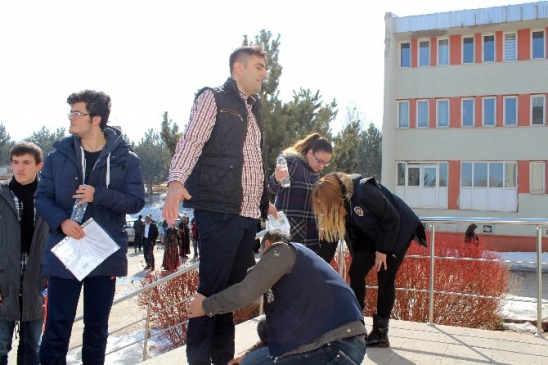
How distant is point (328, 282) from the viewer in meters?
3.02

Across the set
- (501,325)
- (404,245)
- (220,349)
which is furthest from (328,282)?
(501,325)

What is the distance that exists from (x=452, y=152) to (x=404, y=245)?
26156 mm

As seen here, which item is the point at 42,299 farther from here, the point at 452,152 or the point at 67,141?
the point at 452,152

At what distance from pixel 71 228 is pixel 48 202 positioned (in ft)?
0.81

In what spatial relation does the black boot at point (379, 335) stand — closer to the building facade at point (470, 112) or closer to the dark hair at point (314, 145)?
the dark hair at point (314, 145)

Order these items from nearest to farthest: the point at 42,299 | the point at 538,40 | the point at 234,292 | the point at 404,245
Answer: the point at 234,292
the point at 42,299
the point at 404,245
the point at 538,40

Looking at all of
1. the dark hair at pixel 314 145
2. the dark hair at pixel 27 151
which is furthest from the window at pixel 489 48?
the dark hair at pixel 27 151

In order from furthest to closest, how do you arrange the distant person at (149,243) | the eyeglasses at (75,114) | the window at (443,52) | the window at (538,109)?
1. the window at (443,52)
2. the window at (538,109)
3. the distant person at (149,243)
4. the eyeglasses at (75,114)

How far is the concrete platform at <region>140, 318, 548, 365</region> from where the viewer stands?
4371mm

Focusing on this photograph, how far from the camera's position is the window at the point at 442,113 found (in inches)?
1168

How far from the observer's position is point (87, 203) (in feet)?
11.8

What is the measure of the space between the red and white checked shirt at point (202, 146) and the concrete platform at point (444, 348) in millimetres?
1658

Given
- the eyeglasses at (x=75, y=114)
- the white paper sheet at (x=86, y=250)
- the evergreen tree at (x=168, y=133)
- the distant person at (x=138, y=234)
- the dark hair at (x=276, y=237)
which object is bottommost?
the distant person at (x=138, y=234)

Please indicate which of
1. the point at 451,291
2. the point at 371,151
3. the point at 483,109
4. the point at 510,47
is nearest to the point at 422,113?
the point at 483,109
